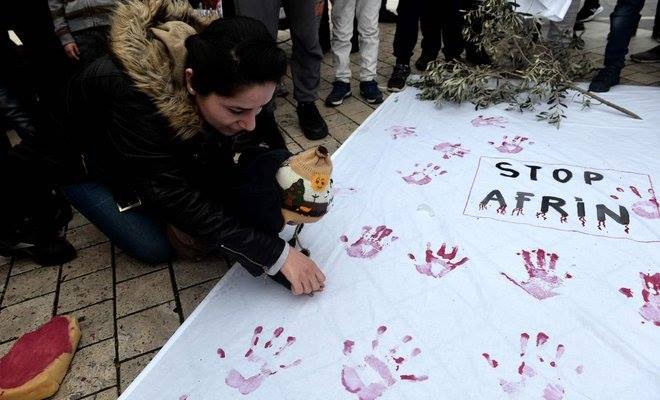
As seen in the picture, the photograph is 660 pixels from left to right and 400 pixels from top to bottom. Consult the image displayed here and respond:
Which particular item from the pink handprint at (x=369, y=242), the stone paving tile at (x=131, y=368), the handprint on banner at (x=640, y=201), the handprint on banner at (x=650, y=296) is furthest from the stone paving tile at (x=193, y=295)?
the handprint on banner at (x=640, y=201)

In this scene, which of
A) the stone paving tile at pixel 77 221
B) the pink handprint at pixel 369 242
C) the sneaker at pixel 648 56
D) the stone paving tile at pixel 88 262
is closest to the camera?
the pink handprint at pixel 369 242

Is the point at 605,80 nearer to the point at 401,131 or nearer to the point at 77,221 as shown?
the point at 401,131

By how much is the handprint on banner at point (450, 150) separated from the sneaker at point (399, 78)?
0.95 meters

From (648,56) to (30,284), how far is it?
4.11m

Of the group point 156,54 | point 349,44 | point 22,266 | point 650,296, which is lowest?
point 22,266

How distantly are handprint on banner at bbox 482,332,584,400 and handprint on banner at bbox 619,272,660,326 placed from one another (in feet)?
0.98

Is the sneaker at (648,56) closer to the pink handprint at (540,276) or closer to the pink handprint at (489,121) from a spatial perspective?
the pink handprint at (489,121)

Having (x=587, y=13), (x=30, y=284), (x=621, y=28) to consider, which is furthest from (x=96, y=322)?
(x=587, y=13)

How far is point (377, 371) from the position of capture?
1.17 meters

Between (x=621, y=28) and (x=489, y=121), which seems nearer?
(x=489, y=121)

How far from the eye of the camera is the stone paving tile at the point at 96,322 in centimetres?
143

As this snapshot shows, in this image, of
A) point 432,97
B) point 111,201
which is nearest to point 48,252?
point 111,201

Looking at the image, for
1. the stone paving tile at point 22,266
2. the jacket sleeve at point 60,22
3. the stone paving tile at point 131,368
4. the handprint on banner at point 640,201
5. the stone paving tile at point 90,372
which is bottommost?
the stone paving tile at point 22,266

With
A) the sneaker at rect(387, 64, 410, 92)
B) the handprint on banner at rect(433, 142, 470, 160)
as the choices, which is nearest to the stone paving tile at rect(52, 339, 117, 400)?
the handprint on banner at rect(433, 142, 470, 160)
